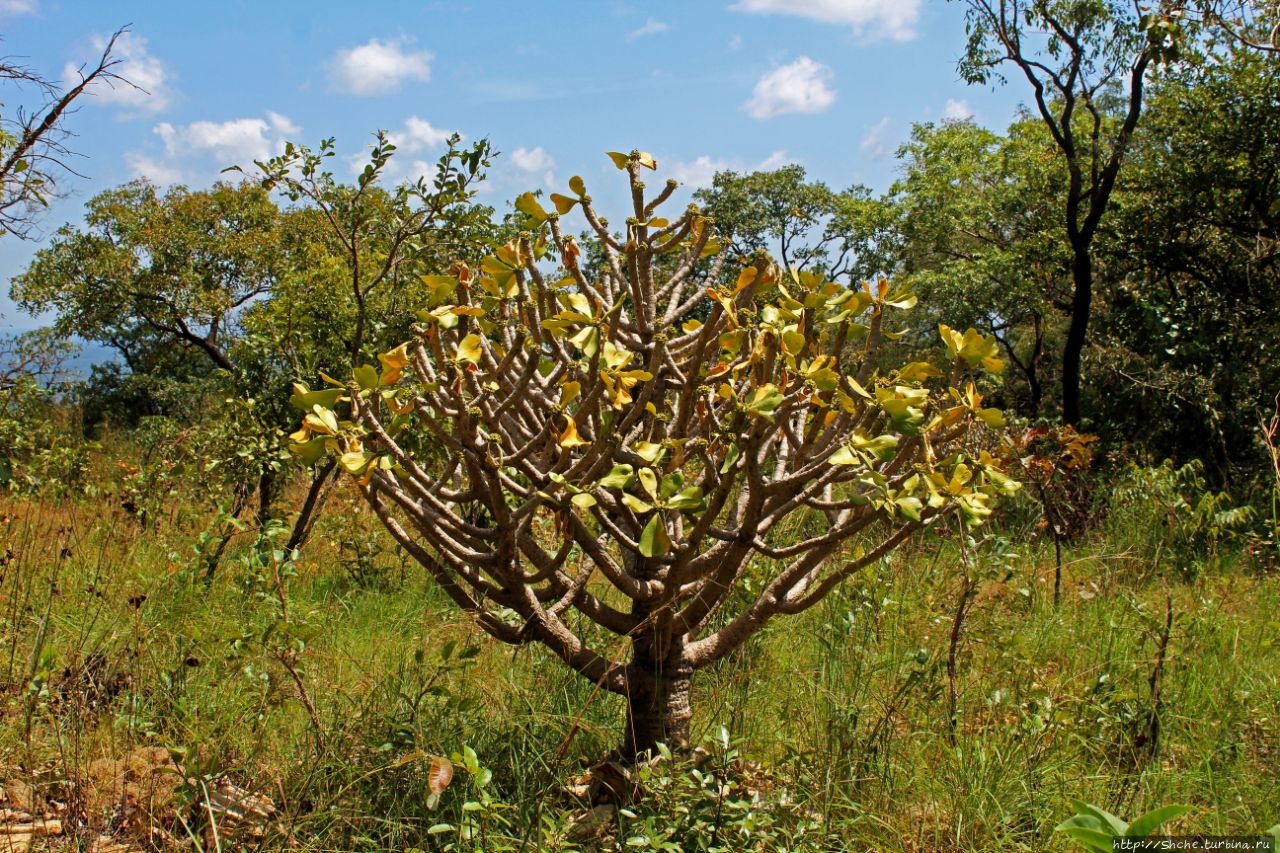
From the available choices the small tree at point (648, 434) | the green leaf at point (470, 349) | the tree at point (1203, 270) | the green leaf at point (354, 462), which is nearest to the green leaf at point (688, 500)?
the small tree at point (648, 434)

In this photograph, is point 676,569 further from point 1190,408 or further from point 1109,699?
point 1190,408

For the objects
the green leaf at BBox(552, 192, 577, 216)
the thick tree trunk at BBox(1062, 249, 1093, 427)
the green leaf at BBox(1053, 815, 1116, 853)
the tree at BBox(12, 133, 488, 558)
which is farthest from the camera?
the thick tree trunk at BBox(1062, 249, 1093, 427)

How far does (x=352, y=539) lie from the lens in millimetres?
5309

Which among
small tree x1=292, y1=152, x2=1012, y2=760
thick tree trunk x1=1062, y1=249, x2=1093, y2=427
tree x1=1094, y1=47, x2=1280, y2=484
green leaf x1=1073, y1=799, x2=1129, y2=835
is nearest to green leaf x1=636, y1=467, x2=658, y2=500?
small tree x1=292, y1=152, x2=1012, y2=760

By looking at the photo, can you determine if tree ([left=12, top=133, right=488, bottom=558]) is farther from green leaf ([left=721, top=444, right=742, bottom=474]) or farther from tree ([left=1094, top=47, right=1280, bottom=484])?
tree ([left=1094, top=47, right=1280, bottom=484])

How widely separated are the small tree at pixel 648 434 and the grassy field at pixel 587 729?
323 mm

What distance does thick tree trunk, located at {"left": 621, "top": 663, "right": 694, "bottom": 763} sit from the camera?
248 centimetres

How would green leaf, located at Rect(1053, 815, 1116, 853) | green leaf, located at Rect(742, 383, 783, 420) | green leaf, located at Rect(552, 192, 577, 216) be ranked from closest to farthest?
1. green leaf, located at Rect(1053, 815, 1116, 853)
2. green leaf, located at Rect(742, 383, 783, 420)
3. green leaf, located at Rect(552, 192, 577, 216)

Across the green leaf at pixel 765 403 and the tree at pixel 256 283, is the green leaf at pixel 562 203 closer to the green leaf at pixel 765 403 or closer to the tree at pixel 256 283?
the green leaf at pixel 765 403

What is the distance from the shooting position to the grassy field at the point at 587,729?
2.32 m

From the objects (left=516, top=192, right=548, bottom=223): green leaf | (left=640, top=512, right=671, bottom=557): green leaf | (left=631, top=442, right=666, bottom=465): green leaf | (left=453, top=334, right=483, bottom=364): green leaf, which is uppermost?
(left=516, top=192, right=548, bottom=223): green leaf

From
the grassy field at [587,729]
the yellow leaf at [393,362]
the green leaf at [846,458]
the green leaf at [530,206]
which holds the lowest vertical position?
the grassy field at [587,729]

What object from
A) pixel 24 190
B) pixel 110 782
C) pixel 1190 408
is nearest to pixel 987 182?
pixel 1190 408

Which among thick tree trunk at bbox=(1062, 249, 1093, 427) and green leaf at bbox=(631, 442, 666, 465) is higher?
thick tree trunk at bbox=(1062, 249, 1093, 427)
